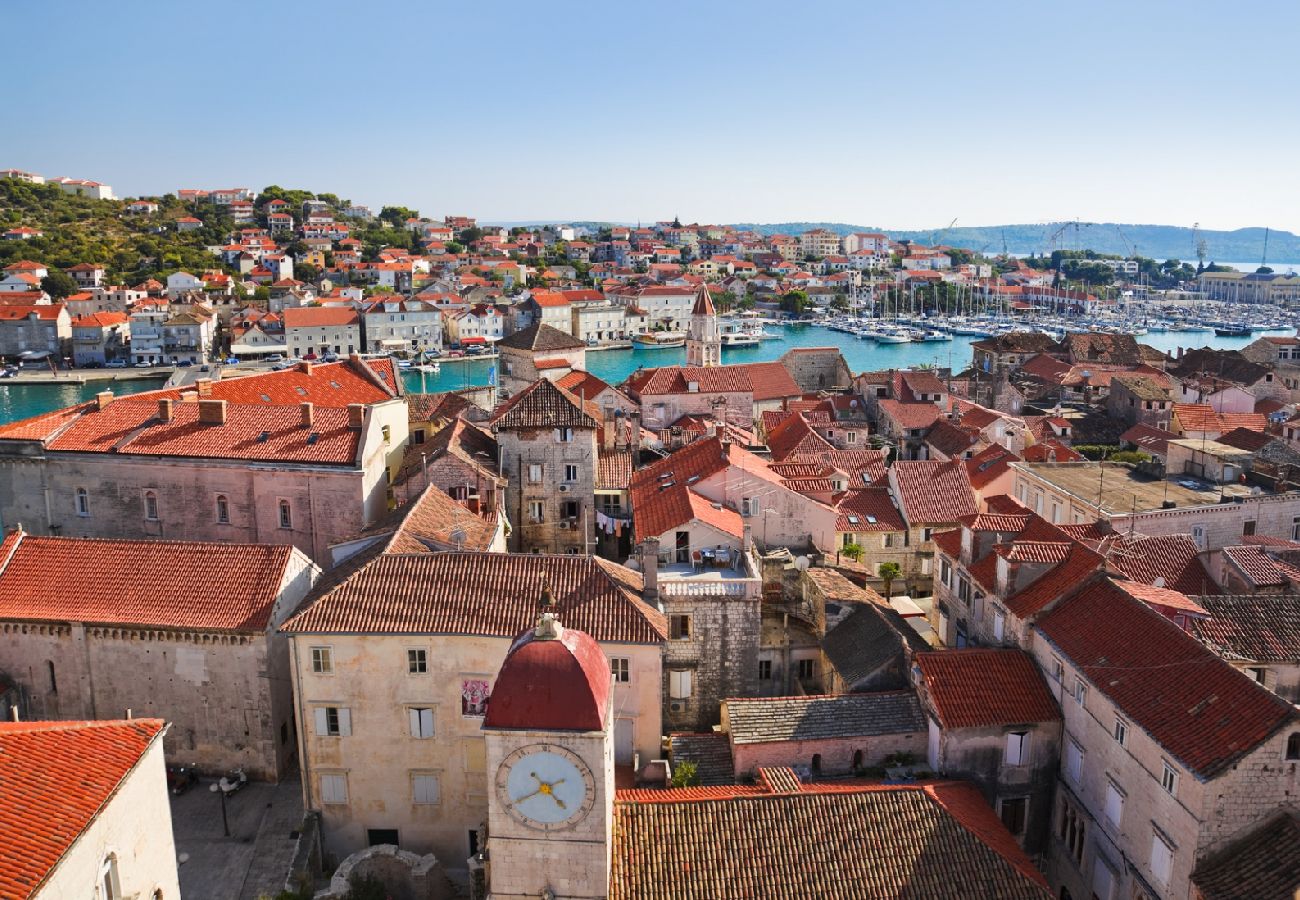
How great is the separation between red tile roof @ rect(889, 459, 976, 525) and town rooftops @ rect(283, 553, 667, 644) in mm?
17213

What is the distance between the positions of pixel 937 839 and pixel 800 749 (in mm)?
4289

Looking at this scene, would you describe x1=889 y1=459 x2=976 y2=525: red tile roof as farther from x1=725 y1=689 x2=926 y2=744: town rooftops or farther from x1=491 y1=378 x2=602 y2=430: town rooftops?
x1=725 y1=689 x2=926 y2=744: town rooftops

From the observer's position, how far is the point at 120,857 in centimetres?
1430

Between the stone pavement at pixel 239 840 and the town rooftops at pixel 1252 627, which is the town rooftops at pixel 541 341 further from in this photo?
the town rooftops at pixel 1252 627

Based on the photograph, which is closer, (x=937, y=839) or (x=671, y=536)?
(x=937, y=839)

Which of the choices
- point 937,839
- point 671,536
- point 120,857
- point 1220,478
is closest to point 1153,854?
point 937,839

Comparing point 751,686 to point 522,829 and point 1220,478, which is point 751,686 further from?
point 1220,478

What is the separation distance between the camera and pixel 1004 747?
20.8 metres

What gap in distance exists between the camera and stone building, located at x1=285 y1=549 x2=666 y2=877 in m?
21.3

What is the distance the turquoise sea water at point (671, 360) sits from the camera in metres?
96.1

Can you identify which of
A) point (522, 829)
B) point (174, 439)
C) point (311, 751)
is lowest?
point (311, 751)

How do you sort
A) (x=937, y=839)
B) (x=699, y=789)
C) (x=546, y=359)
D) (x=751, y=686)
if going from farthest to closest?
(x=546, y=359)
(x=751, y=686)
(x=699, y=789)
(x=937, y=839)

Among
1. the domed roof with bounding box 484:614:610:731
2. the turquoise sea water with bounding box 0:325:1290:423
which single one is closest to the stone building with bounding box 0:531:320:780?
the domed roof with bounding box 484:614:610:731

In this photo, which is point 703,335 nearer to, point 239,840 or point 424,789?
point 424,789
